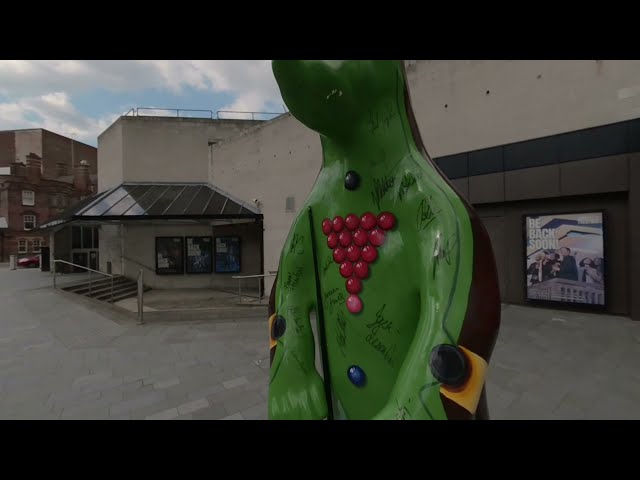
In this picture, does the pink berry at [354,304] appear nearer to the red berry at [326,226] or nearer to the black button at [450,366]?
the red berry at [326,226]

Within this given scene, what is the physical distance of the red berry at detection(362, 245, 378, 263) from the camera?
1.37 m

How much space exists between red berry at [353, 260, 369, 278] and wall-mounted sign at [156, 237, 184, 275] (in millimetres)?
12110

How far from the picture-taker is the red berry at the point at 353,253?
142 centimetres

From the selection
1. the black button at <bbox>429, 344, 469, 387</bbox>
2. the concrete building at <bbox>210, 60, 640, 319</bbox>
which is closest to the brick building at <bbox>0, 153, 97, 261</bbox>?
the concrete building at <bbox>210, 60, 640, 319</bbox>

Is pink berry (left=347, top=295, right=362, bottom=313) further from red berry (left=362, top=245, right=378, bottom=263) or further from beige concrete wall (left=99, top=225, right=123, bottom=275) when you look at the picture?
beige concrete wall (left=99, top=225, right=123, bottom=275)

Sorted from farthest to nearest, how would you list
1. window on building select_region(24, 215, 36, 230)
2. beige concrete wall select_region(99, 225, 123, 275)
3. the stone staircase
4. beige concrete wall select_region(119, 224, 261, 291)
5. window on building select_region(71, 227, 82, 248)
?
window on building select_region(24, 215, 36, 230), window on building select_region(71, 227, 82, 248), beige concrete wall select_region(99, 225, 123, 275), beige concrete wall select_region(119, 224, 261, 291), the stone staircase

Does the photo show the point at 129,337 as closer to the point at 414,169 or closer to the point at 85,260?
the point at 414,169

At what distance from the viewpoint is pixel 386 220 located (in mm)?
1343

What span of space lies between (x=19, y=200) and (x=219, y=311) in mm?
35991

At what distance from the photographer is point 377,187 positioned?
4.58 ft

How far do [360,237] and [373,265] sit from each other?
0.47 feet

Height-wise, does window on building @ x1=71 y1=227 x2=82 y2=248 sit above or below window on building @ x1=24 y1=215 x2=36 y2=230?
below

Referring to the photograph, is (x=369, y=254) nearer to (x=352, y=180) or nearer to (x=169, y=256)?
(x=352, y=180)

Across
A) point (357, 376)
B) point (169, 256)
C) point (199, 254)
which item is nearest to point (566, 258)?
point (357, 376)
